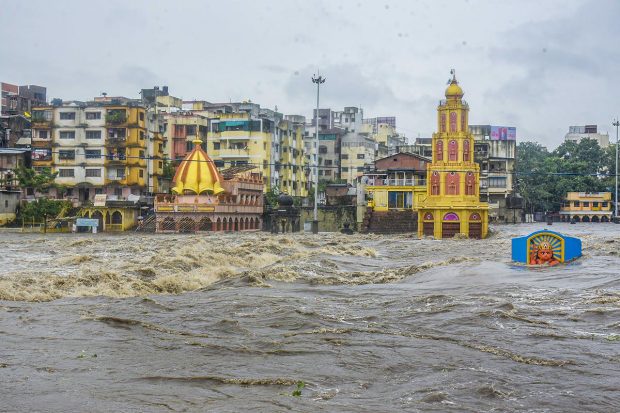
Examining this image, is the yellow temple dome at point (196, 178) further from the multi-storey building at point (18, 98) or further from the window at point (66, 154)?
the multi-storey building at point (18, 98)

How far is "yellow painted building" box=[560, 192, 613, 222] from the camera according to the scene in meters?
99.1

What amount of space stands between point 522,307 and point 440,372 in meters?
6.46

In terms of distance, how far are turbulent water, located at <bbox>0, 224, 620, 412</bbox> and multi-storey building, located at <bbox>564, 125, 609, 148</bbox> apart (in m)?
104

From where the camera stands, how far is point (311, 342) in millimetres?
12812

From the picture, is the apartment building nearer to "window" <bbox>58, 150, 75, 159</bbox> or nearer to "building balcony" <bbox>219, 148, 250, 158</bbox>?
"building balcony" <bbox>219, 148, 250, 158</bbox>

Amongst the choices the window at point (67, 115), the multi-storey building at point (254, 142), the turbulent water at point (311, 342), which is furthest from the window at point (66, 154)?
the turbulent water at point (311, 342)

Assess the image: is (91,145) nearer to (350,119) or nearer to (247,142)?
(247,142)

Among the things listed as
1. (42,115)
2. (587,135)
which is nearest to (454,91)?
(42,115)

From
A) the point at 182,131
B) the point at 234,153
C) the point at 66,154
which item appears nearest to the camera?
the point at 66,154

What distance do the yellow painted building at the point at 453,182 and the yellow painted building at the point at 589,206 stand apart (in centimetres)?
4545

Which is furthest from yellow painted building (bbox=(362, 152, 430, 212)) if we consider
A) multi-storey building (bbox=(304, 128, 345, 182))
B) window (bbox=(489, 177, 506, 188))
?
multi-storey building (bbox=(304, 128, 345, 182))

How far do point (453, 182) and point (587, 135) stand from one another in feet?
247

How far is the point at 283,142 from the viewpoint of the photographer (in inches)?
3184

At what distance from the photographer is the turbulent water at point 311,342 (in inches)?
369
